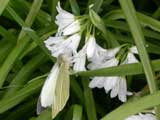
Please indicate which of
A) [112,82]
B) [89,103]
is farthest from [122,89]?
[89,103]

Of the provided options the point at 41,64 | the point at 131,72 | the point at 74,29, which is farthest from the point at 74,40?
the point at 41,64

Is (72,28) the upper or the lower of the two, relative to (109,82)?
upper

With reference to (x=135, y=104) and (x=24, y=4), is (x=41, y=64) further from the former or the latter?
(x=135, y=104)

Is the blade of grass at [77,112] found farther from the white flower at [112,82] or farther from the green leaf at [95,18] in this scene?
the green leaf at [95,18]

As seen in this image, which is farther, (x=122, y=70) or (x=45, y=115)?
(x=45, y=115)

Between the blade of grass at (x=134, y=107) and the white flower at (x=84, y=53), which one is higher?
the white flower at (x=84, y=53)

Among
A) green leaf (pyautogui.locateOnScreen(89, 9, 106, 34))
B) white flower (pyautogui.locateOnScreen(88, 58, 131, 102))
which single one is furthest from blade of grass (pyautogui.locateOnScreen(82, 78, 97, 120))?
green leaf (pyautogui.locateOnScreen(89, 9, 106, 34))

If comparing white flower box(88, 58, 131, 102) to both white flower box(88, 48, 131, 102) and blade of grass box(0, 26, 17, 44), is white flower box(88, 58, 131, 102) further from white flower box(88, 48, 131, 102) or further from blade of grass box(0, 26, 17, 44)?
blade of grass box(0, 26, 17, 44)

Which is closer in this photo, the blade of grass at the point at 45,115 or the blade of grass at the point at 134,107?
the blade of grass at the point at 134,107

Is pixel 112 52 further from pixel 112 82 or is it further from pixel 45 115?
pixel 45 115

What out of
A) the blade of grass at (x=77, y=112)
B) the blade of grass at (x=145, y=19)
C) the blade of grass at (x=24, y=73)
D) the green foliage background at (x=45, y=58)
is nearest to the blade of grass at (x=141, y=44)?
the green foliage background at (x=45, y=58)

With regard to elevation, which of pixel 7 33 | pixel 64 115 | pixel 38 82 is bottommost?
pixel 64 115
